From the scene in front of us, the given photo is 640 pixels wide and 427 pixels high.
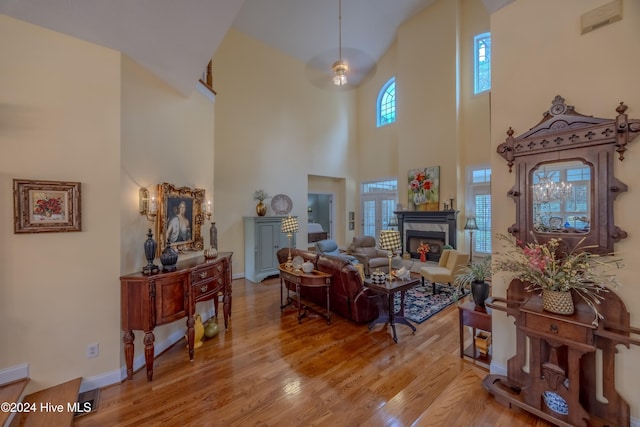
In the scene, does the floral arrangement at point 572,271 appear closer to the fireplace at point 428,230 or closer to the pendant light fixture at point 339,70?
the pendant light fixture at point 339,70

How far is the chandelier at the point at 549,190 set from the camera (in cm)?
202

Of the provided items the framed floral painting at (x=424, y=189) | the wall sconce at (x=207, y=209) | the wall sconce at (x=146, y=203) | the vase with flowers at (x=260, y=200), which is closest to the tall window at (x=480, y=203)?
the framed floral painting at (x=424, y=189)

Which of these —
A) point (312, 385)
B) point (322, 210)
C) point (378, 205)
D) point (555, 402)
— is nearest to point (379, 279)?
point (312, 385)

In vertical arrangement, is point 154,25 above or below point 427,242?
above

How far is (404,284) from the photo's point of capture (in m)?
3.39

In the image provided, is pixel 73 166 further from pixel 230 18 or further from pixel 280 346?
pixel 280 346

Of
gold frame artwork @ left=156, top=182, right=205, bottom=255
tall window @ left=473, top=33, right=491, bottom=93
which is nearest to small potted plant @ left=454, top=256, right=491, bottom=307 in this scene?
gold frame artwork @ left=156, top=182, right=205, bottom=255

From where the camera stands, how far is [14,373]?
2098mm

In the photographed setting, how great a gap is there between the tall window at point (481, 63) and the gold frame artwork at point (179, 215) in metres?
6.93

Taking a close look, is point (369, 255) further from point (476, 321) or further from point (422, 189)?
point (476, 321)

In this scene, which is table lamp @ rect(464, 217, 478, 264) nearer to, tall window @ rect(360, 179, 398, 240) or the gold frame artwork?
tall window @ rect(360, 179, 398, 240)

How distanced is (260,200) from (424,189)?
4.39 m

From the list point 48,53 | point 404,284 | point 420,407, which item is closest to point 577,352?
Answer: point 420,407

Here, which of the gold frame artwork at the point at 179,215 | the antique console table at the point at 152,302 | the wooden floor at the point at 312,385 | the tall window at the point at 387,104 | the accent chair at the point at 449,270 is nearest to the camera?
the wooden floor at the point at 312,385
